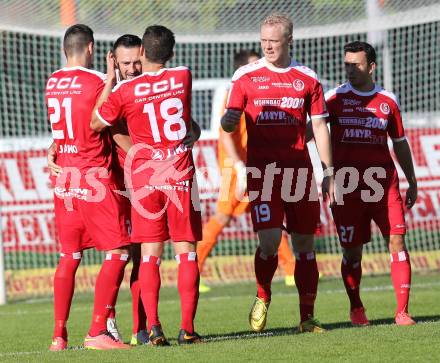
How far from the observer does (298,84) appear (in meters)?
8.77

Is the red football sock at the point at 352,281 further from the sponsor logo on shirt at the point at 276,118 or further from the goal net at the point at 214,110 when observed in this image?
the goal net at the point at 214,110

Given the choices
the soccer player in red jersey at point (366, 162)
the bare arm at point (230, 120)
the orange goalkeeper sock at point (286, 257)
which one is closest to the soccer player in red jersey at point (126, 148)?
the bare arm at point (230, 120)

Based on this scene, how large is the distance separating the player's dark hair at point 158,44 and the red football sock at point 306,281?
209 cm

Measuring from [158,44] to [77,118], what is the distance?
0.86 meters

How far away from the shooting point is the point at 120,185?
8.51 metres

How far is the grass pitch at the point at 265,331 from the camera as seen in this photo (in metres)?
7.27

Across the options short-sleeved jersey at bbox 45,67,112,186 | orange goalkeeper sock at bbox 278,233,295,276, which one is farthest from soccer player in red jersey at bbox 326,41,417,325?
orange goalkeeper sock at bbox 278,233,295,276

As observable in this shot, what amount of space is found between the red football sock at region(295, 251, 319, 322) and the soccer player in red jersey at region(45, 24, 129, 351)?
1.51 metres

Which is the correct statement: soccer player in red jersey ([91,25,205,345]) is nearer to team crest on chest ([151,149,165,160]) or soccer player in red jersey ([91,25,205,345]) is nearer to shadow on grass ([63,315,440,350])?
team crest on chest ([151,149,165,160])

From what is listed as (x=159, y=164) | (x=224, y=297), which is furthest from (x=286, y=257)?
(x=159, y=164)

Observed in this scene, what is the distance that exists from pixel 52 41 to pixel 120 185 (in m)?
8.29

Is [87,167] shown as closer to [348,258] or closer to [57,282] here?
[57,282]

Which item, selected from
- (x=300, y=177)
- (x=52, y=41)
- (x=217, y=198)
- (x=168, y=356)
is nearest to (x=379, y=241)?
(x=217, y=198)

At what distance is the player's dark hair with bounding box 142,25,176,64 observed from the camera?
7961mm
